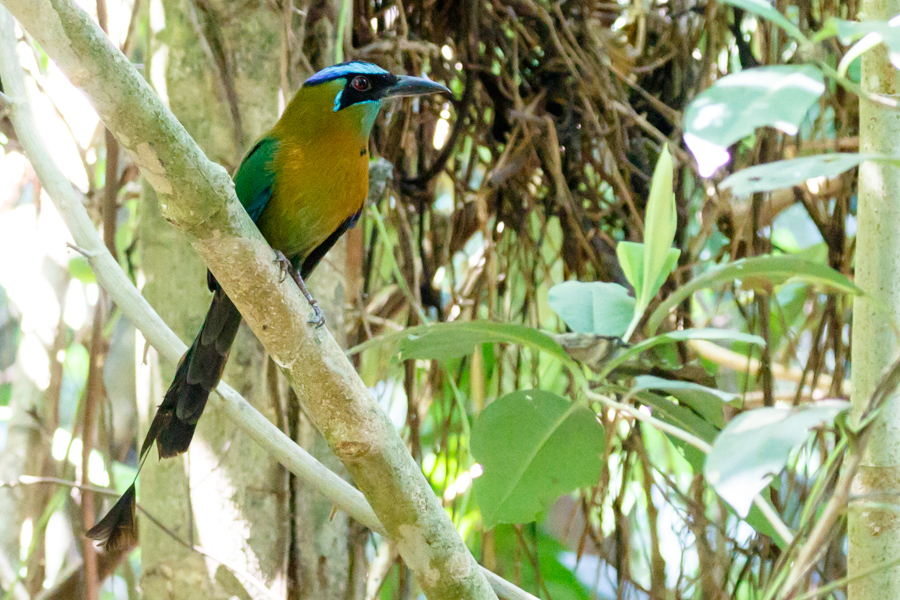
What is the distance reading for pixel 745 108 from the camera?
0.65m

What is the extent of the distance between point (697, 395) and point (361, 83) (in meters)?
0.91

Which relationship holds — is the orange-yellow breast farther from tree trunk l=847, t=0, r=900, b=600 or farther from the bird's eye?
tree trunk l=847, t=0, r=900, b=600

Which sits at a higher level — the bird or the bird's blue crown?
the bird's blue crown

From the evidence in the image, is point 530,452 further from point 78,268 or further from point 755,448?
point 78,268

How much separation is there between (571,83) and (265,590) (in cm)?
124

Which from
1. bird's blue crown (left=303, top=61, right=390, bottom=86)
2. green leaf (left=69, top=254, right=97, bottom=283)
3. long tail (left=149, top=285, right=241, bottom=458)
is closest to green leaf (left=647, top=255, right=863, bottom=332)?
long tail (left=149, top=285, right=241, bottom=458)

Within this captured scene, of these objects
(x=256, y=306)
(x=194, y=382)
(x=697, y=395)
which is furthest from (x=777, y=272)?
(x=194, y=382)

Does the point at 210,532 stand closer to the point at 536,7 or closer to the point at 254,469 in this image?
the point at 254,469

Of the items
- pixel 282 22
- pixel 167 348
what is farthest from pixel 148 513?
pixel 282 22

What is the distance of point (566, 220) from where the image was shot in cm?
184

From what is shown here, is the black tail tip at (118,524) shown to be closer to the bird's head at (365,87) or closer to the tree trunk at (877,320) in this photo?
the bird's head at (365,87)

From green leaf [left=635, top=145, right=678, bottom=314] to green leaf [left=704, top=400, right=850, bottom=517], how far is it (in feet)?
1.57

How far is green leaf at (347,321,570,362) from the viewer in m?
1.16

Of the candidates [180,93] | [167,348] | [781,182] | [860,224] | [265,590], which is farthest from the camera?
[180,93]
